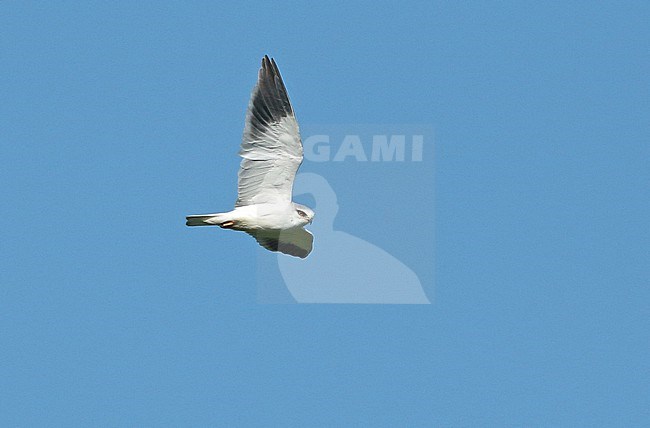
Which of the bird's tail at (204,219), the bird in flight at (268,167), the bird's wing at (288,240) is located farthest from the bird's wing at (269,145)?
the bird's wing at (288,240)

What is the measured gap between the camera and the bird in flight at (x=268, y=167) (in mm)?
19312

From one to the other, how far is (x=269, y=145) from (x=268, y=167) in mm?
303

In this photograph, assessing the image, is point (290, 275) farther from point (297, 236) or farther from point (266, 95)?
point (266, 95)

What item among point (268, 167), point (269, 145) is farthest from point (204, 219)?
point (269, 145)

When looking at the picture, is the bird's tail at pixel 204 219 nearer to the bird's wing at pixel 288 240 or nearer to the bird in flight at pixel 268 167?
the bird in flight at pixel 268 167

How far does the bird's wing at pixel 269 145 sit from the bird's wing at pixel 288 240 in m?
0.60

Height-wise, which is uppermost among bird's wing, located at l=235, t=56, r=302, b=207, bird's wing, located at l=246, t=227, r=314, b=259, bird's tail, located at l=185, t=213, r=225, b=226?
bird's wing, located at l=235, t=56, r=302, b=207

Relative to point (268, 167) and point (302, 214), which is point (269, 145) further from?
point (302, 214)

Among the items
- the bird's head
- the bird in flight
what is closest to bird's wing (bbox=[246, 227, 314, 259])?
the bird in flight

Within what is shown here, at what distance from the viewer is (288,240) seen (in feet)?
68.0

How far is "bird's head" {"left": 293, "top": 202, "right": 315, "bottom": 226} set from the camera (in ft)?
65.2

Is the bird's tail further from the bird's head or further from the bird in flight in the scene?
the bird's head

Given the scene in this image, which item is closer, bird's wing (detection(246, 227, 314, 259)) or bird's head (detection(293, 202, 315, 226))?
bird's head (detection(293, 202, 315, 226))

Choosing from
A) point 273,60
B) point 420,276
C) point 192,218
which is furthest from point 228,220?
point 420,276
